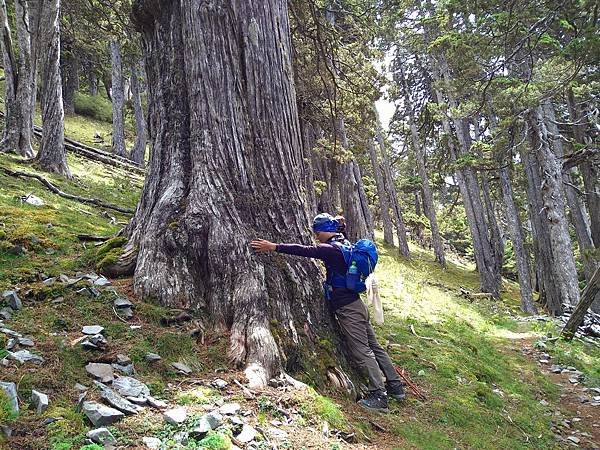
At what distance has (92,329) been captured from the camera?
4016mm

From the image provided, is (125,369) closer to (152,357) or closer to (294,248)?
(152,357)

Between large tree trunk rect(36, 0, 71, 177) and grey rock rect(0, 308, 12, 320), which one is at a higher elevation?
large tree trunk rect(36, 0, 71, 177)

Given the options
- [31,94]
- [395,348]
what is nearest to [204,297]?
[395,348]

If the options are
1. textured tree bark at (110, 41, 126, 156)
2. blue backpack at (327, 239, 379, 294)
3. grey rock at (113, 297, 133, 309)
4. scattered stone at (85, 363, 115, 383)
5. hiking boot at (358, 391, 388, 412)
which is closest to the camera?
scattered stone at (85, 363, 115, 383)

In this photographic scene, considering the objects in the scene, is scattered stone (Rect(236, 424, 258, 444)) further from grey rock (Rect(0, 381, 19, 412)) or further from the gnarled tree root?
the gnarled tree root

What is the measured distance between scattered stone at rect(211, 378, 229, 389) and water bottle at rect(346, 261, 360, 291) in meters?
1.77

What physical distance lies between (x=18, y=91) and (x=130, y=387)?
448 inches

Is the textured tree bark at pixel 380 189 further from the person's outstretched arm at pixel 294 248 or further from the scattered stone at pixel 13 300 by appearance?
the scattered stone at pixel 13 300

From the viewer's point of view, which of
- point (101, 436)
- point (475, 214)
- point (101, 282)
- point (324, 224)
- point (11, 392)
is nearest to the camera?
point (101, 436)

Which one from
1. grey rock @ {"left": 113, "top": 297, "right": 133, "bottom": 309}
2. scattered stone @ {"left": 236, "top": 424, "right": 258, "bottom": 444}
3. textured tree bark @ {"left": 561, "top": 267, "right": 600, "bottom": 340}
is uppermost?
grey rock @ {"left": 113, "top": 297, "right": 133, "bottom": 309}

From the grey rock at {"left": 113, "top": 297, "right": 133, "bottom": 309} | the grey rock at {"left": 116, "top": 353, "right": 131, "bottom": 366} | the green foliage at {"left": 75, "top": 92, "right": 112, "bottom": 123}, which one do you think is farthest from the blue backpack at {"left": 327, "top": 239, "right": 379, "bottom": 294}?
the green foliage at {"left": 75, "top": 92, "right": 112, "bottom": 123}

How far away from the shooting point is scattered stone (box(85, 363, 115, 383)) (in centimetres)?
343

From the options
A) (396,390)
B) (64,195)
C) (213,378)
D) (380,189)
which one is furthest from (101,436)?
(380,189)

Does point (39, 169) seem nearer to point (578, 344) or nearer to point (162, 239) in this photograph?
point (162, 239)
